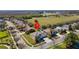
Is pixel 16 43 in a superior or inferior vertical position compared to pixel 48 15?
inferior

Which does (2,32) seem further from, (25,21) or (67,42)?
(67,42)

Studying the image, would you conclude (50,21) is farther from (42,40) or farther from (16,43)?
(16,43)

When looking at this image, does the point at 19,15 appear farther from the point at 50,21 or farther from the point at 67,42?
the point at 67,42
